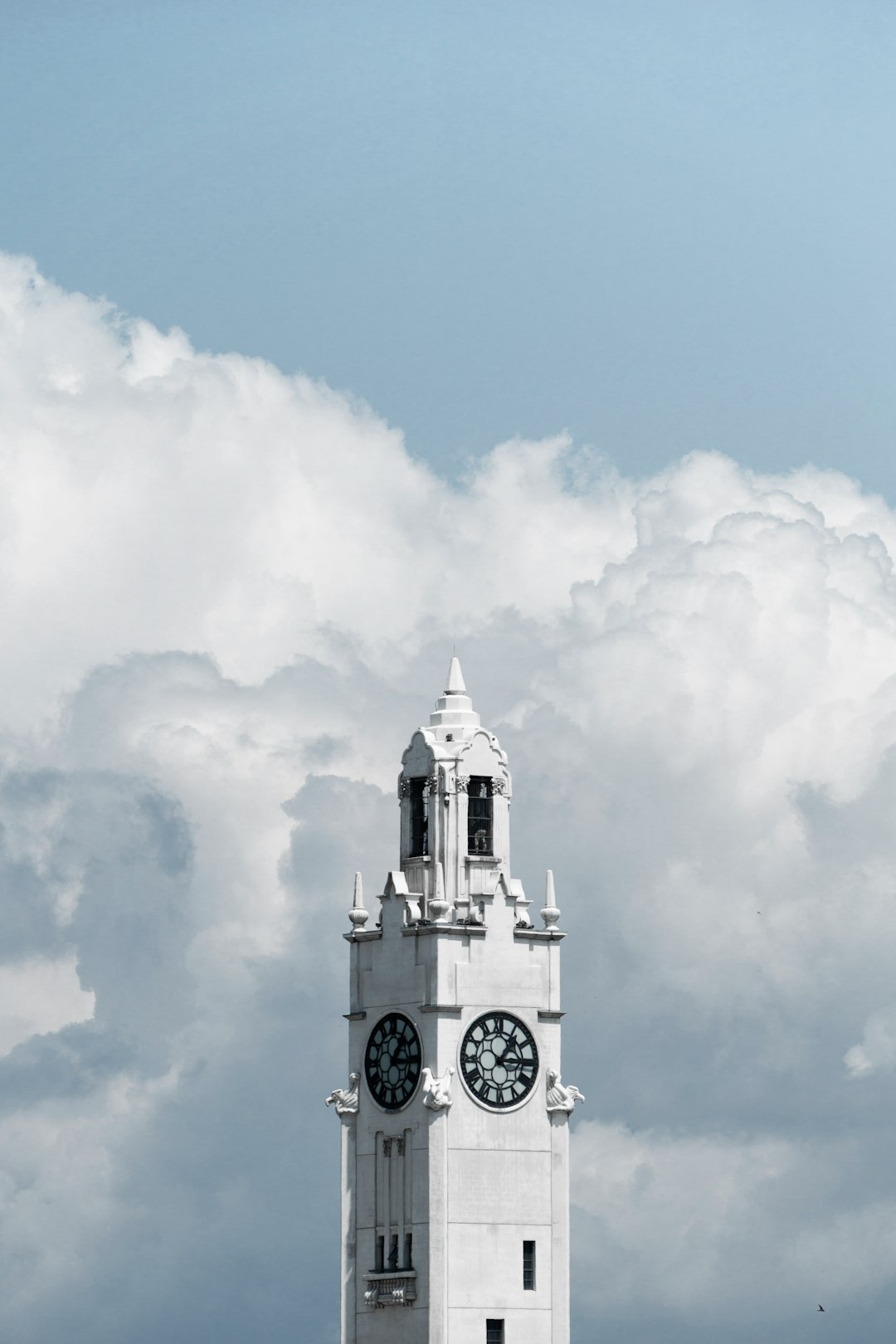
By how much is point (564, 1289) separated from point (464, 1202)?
4.79m

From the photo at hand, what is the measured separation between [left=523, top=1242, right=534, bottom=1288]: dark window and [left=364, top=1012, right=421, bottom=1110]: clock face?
6.63 meters

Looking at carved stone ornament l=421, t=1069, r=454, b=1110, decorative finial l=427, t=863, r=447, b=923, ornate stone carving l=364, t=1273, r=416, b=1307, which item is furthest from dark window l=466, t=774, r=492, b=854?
ornate stone carving l=364, t=1273, r=416, b=1307

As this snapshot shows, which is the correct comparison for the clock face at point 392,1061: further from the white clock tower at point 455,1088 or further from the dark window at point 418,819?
the dark window at point 418,819

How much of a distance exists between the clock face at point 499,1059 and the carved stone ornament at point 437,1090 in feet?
2.48

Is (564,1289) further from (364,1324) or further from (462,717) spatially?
(462,717)

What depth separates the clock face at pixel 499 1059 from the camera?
14688cm

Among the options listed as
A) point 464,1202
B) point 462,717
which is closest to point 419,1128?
point 464,1202

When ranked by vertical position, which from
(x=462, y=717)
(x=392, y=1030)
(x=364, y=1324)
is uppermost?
(x=462, y=717)

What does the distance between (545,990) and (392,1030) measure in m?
5.59

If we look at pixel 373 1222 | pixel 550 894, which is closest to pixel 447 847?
pixel 550 894

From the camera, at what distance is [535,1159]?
483 feet

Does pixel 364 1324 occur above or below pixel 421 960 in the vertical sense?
below

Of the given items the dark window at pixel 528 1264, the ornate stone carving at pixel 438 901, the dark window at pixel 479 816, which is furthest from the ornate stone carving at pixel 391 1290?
the dark window at pixel 479 816

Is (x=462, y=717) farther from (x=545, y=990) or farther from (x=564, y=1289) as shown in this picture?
(x=564, y=1289)
